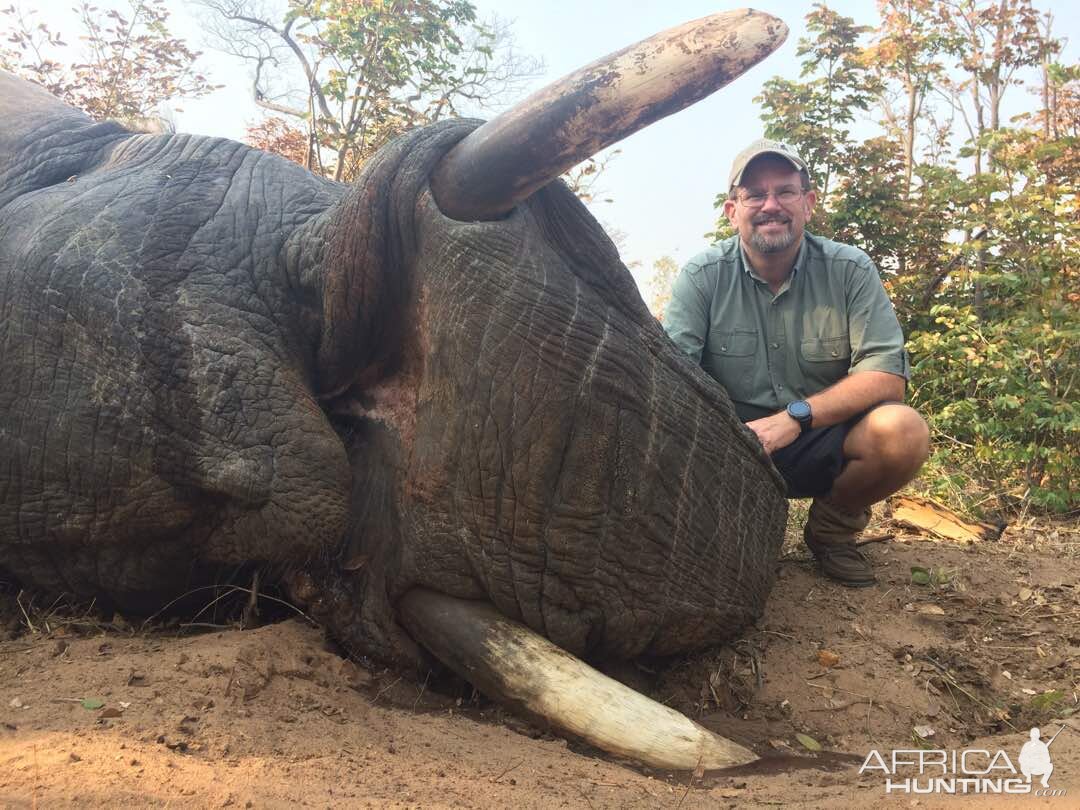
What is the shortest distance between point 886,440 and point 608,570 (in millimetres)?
1787

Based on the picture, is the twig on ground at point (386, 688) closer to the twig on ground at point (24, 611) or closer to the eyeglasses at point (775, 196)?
the twig on ground at point (24, 611)

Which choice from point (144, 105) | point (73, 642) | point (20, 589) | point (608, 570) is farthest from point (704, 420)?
point (144, 105)

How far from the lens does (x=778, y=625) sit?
336cm

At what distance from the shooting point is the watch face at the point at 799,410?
3.85 m

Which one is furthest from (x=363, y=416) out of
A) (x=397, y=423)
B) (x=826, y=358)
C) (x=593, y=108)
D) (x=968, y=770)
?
(x=826, y=358)

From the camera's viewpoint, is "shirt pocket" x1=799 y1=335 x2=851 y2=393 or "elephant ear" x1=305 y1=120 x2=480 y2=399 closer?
"elephant ear" x1=305 y1=120 x2=480 y2=399

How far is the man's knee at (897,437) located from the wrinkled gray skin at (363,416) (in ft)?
4.32

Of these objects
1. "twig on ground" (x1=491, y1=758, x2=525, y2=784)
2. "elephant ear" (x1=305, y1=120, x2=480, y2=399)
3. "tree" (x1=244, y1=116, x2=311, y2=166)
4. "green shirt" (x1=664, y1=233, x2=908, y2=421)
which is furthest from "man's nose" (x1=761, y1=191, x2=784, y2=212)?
"tree" (x1=244, y1=116, x2=311, y2=166)

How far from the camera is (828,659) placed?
3.11 m

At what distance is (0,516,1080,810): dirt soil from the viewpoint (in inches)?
72.6

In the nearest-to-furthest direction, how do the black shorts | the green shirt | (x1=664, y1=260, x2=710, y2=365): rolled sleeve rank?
the black shorts
the green shirt
(x1=664, y1=260, x2=710, y2=365): rolled sleeve

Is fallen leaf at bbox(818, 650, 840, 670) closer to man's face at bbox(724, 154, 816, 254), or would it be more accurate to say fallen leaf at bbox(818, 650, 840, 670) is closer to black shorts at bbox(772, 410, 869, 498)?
black shorts at bbox(772, 410, 869, 498)

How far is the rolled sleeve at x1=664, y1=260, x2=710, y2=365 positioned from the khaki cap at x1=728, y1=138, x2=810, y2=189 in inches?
19.8

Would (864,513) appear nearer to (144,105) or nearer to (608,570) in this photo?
(608,570)
